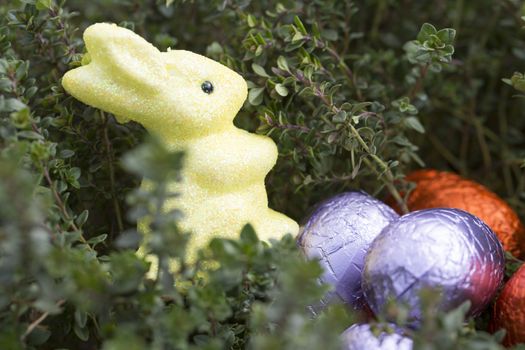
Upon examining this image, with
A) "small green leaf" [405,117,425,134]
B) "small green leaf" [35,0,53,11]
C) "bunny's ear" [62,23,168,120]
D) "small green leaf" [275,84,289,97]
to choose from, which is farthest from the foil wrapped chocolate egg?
"small green leaf" [35,0,53,11]

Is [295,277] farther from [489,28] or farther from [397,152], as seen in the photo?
[489,28]

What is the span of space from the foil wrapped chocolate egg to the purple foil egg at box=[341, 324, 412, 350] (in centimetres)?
16

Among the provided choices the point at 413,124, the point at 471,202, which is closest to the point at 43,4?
the point at 413,124

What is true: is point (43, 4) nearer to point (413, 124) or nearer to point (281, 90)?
point (281, 90)

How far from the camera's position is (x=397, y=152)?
1.08 m

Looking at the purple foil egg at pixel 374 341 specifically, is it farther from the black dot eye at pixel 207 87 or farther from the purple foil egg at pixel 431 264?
the black dot eye at pixel 207 87

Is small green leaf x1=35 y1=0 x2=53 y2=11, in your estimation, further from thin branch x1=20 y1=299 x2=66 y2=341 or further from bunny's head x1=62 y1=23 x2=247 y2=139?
thin branch x1=20 y1=299 x2=66 y2=341

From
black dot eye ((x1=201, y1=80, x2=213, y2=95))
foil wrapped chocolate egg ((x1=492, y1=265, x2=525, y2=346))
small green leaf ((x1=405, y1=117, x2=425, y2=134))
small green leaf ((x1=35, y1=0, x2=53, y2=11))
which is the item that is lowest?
foil wrapped chocolate egg ((x1=492, y1=265, x2=525, y2=346))

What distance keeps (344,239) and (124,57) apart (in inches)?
14.2

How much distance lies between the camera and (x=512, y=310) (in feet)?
2.77

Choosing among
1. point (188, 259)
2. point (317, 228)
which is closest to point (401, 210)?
point (317, 228)

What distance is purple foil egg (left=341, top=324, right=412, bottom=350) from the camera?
29.8 inches

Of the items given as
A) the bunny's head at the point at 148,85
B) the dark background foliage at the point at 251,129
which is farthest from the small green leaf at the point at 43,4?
the bunny's head at the point at 148,85

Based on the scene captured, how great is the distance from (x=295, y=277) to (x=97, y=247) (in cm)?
49
